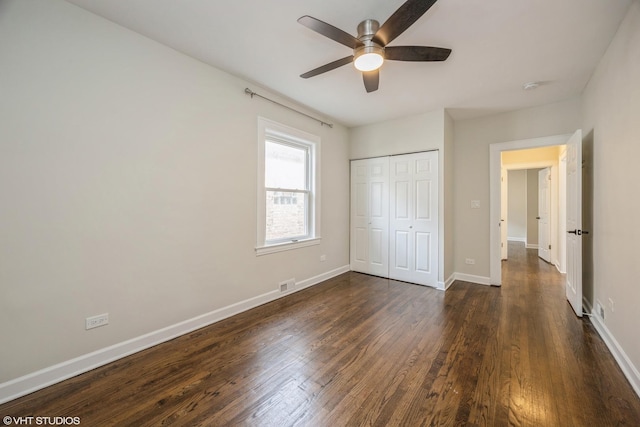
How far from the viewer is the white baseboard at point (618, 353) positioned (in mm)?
1751

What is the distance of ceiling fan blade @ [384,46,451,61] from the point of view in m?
1.96

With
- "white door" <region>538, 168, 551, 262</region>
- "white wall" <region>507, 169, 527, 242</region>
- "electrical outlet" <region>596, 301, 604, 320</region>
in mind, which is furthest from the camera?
"white wall" <region>507, 169, 527, 242</region>

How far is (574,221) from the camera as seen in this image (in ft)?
9.82

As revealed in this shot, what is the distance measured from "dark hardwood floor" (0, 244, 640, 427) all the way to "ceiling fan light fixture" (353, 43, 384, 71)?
239 centimetres

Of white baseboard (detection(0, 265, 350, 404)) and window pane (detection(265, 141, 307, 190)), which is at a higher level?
window pane (detection(265, 141, 307, 190))

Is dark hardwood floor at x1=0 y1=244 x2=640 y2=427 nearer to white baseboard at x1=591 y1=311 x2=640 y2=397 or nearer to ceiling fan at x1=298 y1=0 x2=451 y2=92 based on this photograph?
white baseboard at x1=591 y1=311 x2=640 y2=397

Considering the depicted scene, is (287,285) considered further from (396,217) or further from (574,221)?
(574,221)

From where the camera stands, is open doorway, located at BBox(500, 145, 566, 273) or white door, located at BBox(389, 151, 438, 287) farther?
open doorway, located at BBox(500, 145, 566, 273)

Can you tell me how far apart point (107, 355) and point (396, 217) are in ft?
12.8

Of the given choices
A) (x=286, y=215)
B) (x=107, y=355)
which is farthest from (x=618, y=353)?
(x=107, y=355)

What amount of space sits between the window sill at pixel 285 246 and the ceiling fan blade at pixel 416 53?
7.93 ft

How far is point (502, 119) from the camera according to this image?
13.0 ft

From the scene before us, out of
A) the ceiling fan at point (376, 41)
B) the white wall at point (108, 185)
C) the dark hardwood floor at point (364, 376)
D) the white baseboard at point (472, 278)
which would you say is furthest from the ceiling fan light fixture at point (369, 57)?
the white baseboard at point (472, 278)

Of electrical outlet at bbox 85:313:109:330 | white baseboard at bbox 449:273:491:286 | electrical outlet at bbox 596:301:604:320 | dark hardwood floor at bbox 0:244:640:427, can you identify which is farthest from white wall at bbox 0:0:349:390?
electrical outlet at bbox 596:301:604:320
